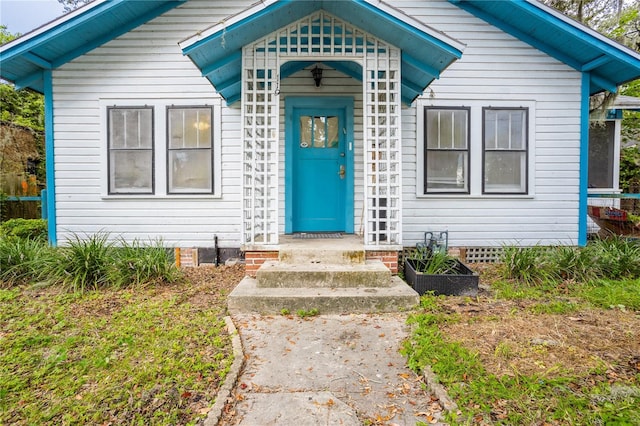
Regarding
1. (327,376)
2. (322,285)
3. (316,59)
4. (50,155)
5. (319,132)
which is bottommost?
(327,376)

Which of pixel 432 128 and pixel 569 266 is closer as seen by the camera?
pixel 569 266

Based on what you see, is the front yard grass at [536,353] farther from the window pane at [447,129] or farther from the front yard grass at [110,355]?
the window pane at [447,129]

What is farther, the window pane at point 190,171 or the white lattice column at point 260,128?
the window pane at point 190,171

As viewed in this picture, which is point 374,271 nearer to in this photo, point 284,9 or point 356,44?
point 356,44

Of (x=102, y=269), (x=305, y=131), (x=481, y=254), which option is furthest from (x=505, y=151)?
(x=102, y=269)

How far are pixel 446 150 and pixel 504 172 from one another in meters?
1.06

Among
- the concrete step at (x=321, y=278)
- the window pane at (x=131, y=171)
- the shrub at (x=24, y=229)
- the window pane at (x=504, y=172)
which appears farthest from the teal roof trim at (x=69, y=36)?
the window pane at (x=504, y=172)

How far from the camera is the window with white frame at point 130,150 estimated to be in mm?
6098

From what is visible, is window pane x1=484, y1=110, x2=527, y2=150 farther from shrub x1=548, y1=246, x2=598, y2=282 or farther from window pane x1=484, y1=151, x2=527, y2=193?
shrub x1=548, y1=246, x2=598, y2=282

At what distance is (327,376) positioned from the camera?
267 centimetres

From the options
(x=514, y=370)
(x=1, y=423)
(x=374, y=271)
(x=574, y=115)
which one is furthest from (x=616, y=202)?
(x=1, y=423)

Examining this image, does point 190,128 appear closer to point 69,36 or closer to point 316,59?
point 69,36

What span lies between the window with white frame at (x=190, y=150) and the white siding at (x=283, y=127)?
0.49 feet

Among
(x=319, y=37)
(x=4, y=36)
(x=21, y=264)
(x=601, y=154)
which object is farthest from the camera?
(x=4, y=36)
